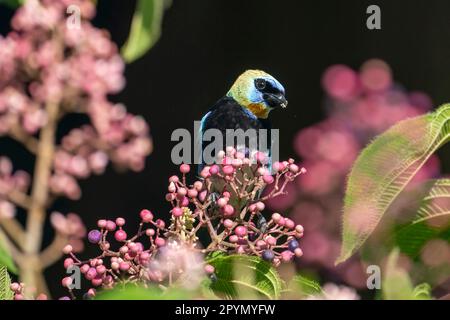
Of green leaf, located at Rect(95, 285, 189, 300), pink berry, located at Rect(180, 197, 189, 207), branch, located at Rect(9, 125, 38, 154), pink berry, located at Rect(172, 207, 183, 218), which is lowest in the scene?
green leaf, located at Rect(95, 285, 189, 300)

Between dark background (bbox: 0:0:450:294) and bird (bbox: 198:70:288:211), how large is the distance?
26mm

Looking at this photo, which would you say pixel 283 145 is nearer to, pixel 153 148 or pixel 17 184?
pixel 153 148

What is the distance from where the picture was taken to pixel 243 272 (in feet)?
3.23

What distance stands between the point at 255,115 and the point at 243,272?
0.99 m

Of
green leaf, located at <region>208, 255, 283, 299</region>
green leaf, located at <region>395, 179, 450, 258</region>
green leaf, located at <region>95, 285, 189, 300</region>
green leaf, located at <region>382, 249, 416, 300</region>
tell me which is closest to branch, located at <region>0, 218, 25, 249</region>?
green leaf, located at <region>208, 255, 283, 299</region>

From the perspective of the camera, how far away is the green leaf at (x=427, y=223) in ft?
3.16

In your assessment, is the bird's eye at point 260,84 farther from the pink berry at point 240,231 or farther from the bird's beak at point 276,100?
the pink berry at point 240,231

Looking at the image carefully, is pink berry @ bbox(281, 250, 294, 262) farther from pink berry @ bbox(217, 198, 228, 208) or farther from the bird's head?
the bird's head

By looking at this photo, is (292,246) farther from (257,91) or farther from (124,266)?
(257,91)

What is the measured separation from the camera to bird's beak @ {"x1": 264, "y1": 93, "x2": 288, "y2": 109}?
6.22 ft

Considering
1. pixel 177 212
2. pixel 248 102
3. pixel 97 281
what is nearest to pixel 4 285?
pixel 97 281

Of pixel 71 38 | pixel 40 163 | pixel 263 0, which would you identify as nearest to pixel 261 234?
pixel 71 38

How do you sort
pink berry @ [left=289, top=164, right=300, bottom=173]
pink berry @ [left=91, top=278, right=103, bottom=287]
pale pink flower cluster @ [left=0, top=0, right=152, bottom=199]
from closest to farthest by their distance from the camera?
pink berry @ [left=91, top=278, right=103, bottom=287]
pink berry @ [left=289, top=164, right=300, bottom=173]
pale pink flower cluster @ [left=0, top=0, right=152, bottom=199]

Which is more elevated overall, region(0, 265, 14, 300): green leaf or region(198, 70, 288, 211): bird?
region(198, 70, 288, 211): bird
